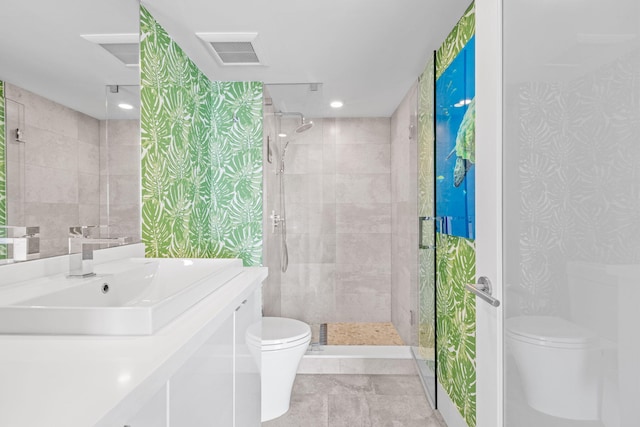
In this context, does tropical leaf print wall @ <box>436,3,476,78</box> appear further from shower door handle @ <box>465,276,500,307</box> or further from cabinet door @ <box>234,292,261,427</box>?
cabinet door @ <box>234,292,261,427</box>

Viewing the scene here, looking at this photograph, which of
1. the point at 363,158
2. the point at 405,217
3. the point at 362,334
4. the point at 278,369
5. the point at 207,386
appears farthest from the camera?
the point at 363,158

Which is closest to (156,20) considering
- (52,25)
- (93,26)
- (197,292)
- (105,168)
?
(93,26)

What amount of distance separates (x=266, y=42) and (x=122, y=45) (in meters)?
0.79

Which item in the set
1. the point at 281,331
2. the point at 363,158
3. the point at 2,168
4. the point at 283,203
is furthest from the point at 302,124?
the point at 2,168

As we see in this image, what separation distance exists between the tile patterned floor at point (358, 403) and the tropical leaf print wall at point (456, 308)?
294mm

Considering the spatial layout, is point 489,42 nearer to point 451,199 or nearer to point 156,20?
point 451,199

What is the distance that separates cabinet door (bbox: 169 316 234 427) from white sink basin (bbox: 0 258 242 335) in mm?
133

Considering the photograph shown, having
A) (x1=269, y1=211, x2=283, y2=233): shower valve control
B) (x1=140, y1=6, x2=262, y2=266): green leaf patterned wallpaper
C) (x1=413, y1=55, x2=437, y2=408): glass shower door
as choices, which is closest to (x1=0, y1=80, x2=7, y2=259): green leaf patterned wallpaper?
(x1=140, y1=6, x2=262, y2=266): green leaf patterned wallpaper

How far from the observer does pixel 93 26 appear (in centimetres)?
164

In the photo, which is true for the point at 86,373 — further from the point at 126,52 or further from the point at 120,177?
the point at 126,52

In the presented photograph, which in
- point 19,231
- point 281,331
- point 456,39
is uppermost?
point 456,39

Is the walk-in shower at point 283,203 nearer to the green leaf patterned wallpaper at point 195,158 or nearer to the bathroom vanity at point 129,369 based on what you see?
the green leaf patterned wallpaper at point 195,158

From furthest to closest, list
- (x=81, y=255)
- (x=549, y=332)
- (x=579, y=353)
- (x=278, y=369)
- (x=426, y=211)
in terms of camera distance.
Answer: (x=426, y=211), (x=278, y=369), (x=81, y=255), (x=549, y=332), (x=579, y=353)

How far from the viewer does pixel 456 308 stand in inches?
81.7
